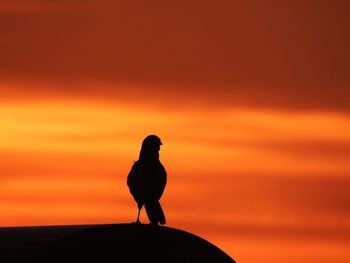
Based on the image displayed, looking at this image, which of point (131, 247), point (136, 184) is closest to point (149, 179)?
point (136, 184)

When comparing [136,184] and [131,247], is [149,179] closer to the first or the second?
[136,184]

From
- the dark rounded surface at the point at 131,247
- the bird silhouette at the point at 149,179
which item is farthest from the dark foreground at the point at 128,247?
the bird silhouette at the point at 149,179

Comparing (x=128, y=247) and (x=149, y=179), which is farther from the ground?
(x=149, y=179)

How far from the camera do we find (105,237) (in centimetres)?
3481

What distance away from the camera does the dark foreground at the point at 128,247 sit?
34656mm

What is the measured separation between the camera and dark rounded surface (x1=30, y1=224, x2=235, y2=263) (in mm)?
34656

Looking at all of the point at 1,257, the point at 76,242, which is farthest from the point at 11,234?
the point at 76,242

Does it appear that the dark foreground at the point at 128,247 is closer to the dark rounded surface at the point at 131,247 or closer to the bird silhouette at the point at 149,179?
the dark rounded surface at the point at 131,247

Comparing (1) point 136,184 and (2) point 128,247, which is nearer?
(1) point 136,184

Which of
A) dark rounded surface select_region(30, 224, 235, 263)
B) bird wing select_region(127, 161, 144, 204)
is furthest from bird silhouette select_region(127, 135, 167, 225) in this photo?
dark rounded surface select_region(30, 224, 235, 263)

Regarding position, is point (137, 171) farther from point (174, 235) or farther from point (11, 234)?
point (11, 234)

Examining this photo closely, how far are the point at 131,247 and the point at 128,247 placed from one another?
0.22 ft

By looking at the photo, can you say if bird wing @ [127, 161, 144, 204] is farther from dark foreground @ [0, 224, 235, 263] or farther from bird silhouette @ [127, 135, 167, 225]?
dark foreground @ [0, 224, 235, 263]

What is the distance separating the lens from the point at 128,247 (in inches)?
1379
